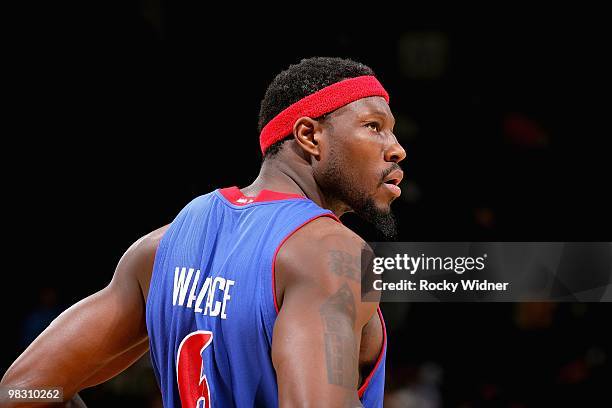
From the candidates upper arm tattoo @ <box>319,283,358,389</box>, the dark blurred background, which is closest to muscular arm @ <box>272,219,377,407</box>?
upper arm tattoo @ <box>319,283,358,389</box>

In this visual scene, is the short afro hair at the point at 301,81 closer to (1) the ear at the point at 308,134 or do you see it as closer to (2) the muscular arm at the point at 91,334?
(1) the ear at the point at 308,134

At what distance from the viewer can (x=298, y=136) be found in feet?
5.73

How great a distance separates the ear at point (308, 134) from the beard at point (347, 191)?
52 millimetres

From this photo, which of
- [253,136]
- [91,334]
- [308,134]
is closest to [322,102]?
[308,134]

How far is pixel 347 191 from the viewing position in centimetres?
174

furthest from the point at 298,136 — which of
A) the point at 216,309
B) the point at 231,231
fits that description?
the point at 216,309

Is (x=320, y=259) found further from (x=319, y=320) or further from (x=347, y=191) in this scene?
(x=347, y=191)

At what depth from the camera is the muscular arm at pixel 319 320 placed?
1269mm

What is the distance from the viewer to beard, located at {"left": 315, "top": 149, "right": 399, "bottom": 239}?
172 centimetres

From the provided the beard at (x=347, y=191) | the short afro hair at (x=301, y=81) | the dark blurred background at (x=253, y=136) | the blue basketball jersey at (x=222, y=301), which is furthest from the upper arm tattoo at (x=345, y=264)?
the dark blurred background at (x=253, y=136)

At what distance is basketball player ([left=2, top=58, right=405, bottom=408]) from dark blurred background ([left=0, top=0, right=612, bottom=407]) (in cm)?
259

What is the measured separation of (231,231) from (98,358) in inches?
18.4

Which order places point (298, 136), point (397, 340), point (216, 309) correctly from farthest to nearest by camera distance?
point (397, 340) → point (298, 136) → point (216, 309)

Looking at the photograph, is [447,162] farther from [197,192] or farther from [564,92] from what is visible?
[197,192]
